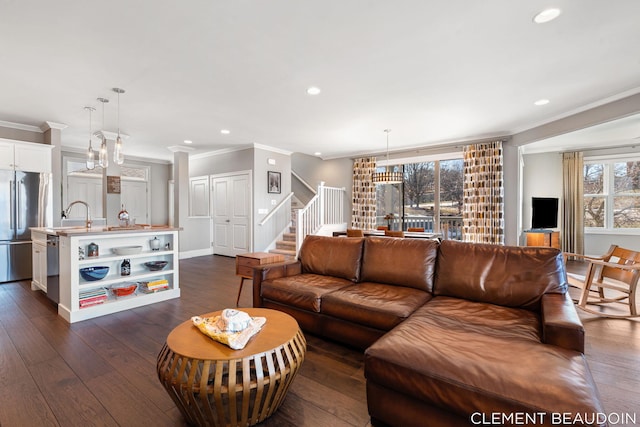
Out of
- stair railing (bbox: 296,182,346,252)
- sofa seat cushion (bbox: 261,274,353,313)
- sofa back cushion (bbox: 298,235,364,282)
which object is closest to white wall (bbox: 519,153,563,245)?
stair railing (bbox: 296,182,346,252)

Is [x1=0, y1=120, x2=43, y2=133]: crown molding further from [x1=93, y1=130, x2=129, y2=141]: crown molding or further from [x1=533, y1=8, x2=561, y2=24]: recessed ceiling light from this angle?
[x1=533, y1=8, x2=561, y2=24]: recessed ceiling light

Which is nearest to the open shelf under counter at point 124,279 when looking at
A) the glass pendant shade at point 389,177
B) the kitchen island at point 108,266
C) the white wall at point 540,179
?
the kitchen island at point 108,266

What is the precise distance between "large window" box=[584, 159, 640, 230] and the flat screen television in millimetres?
885

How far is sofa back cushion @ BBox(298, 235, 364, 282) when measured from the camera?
3.05m

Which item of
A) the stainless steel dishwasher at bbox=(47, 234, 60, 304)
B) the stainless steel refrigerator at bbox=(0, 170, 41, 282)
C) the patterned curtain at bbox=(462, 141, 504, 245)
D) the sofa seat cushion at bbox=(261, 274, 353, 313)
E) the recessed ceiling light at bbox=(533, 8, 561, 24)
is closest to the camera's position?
the recessed ceiling light at bbox=(533, 8, 561, 24)

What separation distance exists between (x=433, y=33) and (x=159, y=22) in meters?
2.20

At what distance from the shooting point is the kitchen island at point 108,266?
311 centimetres

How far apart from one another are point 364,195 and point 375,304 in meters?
5.48

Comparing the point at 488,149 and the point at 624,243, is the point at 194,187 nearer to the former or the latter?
the point at 488,149

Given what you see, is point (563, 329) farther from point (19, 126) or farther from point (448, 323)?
point (19, 126)

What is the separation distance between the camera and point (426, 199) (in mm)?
6988

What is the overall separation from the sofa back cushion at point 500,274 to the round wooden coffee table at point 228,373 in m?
1.47

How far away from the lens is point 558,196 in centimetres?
663

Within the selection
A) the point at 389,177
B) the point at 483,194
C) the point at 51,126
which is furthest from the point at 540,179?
the point at 51,126
